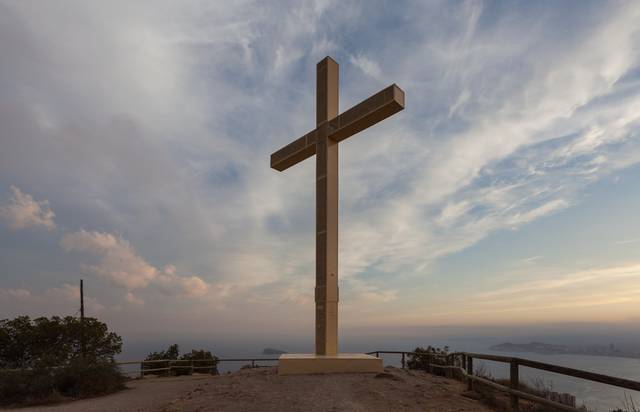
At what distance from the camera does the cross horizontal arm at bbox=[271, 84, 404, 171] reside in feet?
39.7

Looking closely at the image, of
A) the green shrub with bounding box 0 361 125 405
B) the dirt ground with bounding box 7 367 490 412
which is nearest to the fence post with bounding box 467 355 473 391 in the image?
the dirt ground with bounding box 7 367 490 412

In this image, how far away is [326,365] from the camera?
11344 millimetres

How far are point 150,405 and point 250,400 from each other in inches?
98.2

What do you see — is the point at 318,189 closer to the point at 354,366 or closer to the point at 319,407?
the point at 354,366

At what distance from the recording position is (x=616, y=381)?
17.8 feet

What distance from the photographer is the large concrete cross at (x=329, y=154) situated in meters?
12.2

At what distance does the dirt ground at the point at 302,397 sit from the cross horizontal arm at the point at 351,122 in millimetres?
6964

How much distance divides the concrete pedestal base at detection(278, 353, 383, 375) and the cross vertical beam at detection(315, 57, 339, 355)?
0.75 metres

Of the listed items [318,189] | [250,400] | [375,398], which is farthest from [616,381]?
[318,189]

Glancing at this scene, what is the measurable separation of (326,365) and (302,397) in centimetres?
307

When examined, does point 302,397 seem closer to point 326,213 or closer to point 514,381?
point 514,381

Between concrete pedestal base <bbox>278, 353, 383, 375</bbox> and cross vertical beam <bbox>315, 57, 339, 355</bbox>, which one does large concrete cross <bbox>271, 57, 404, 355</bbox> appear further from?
concrete pedestal base <bbox>278, 353, 383, 375</bbox>

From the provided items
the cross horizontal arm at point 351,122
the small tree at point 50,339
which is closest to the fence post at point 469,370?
the cross horizontal arm at point 351,122

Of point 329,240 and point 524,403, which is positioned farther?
point 329,240
